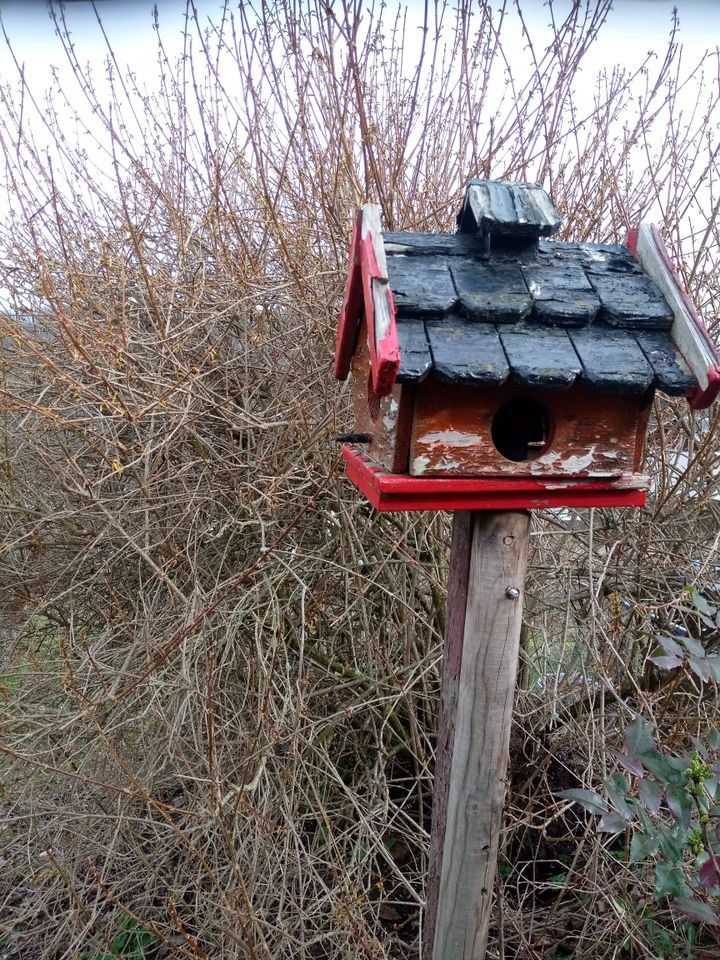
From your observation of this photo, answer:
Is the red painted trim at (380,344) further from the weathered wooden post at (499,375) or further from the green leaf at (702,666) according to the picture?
the green leaf at (702,666)

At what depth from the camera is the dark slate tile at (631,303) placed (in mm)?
1515

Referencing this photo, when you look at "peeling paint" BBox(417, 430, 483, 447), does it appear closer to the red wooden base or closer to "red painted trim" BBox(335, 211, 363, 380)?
the red wooden base

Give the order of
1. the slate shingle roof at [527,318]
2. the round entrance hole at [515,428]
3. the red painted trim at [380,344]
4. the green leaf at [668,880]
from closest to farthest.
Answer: the red painted trim at [380,344]
the slate shingle roof at [527,318]
the green leaf at [668,880]
the round entrance hole at [515,428]

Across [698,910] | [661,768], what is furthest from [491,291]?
[698,910]

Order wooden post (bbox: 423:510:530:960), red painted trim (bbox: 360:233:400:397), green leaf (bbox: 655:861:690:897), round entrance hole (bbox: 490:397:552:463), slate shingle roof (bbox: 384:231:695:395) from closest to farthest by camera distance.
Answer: red painted trim (bbox: 360:233:400:397), slate shingle roof (bbox: 384:231:695:395), green leaf (bbox: 655:861:690:897), wooden post (bbox: 423:510:530:960), round entrance hole (bbox: 490:397:552:463)

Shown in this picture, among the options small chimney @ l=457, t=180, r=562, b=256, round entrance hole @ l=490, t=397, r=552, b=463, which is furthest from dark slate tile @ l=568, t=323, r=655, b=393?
round entrance hole @ l=490, t=397, r=552, b=463

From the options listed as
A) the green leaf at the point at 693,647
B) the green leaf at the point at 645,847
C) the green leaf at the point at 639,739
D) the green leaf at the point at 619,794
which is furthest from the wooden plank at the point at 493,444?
the green leaf at the point at 645,847

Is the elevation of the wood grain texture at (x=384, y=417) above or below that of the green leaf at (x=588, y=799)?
above

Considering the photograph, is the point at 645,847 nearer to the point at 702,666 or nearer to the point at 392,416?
the point at 702,666

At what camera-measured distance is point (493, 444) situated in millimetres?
1510

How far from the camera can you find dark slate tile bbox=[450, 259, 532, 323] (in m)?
1.44

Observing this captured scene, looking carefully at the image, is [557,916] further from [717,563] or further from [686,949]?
[717,563]

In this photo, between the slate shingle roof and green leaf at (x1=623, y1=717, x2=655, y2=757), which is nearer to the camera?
the slate shingle roof

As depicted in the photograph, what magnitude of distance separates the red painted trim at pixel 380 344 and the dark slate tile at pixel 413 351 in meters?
0.04
